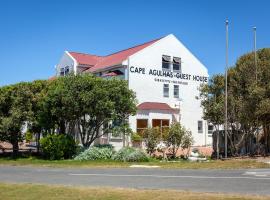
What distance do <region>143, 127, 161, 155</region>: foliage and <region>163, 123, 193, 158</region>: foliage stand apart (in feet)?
1.89

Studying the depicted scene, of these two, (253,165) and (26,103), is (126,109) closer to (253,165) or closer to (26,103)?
(26,103)

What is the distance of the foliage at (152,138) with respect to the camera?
29.5 m

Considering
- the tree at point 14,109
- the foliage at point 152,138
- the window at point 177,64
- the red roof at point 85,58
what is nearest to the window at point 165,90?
the window at point 177,64

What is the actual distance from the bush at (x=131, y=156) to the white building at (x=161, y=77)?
9814 millimetres

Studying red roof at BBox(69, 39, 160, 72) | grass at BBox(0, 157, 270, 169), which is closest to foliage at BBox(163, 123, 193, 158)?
grass at BBox(0, 157, 270, 169)

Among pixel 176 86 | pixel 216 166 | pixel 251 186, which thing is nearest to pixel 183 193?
pixel 251 186

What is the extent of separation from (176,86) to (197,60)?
378 centimetres

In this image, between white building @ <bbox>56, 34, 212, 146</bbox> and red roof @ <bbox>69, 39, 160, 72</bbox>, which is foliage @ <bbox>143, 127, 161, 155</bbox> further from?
red roof @ <bbox>69, 39, 160, 72</bbox>

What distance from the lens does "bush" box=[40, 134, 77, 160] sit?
29312 millimetres

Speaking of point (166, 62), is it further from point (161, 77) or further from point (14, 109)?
point (14, 109)

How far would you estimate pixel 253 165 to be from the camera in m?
22.4

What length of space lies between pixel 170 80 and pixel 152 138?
13.0 meters

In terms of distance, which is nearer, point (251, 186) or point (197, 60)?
point (251, 186)

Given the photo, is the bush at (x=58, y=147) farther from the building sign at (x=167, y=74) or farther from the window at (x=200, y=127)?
the window at (x=200, y=127)
